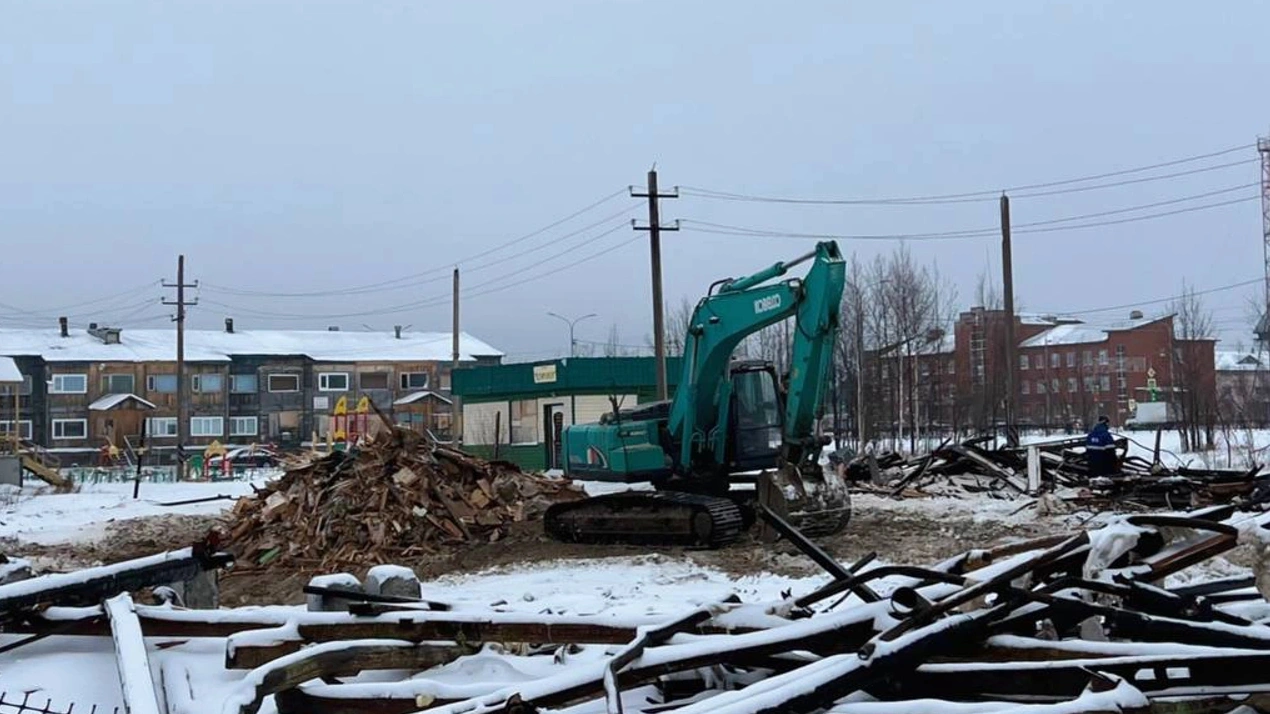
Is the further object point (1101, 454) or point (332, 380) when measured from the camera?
point (332, 380)

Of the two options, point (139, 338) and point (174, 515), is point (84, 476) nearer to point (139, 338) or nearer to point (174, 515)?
point (174, 515)

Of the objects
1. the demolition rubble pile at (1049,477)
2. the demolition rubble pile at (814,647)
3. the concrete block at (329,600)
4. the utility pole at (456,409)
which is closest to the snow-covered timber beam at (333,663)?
the demolition rubble pile at (814,647)

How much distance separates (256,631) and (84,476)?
37331mm

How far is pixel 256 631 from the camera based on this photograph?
13.1 ft

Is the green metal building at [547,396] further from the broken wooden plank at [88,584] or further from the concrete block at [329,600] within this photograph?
the concrete block at [329,600]

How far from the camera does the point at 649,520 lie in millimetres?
14656

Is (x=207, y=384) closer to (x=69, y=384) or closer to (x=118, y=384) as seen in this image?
(x=118, y=384)

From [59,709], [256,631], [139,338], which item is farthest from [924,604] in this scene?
[139,338]

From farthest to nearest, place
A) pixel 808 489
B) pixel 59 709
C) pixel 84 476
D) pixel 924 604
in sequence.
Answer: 1. pixel 84 476
2. pixel 808 489
3. pixel 59 709
4. pixel 924 604

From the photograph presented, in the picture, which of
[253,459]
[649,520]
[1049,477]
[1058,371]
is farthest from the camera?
[1058,371]

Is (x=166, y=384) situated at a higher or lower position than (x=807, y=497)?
higher

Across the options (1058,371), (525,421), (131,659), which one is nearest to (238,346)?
(525,421)

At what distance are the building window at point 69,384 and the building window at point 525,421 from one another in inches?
1391

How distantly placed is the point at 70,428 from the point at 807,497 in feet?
199
